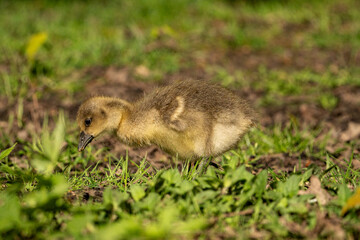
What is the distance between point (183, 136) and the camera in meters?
3.55

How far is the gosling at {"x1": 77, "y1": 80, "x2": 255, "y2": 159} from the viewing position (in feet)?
11.6

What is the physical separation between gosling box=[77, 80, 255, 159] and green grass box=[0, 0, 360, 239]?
248 mm

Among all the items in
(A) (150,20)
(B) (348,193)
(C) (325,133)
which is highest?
(A) (150,20)

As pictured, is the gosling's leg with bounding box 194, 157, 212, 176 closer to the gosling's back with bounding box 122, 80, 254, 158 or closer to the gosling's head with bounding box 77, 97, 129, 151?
the gosling's back with bounding box 122, 80, 254, 158

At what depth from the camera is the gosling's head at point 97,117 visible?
3758mm

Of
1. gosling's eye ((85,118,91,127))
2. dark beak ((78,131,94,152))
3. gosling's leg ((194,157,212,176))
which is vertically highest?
gosling's eye ((85,118,91,127))

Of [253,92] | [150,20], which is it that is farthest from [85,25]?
[253,92]

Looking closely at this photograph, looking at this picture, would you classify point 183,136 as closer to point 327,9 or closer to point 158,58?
point 158,58

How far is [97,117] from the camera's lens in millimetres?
3758

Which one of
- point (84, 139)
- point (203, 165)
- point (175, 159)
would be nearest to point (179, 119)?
point (203, 165)

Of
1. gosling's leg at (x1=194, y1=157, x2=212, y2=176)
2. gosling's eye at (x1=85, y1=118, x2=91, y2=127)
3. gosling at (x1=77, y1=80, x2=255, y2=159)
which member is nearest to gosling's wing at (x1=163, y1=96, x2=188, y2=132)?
gosling at (x1=77, y1=80, x2=255, y2=159)

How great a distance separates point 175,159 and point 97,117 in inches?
30.0

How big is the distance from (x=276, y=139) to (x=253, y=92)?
1830 mm

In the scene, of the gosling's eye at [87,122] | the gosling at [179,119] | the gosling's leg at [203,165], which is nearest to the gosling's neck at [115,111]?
the gosling at [179,119]
